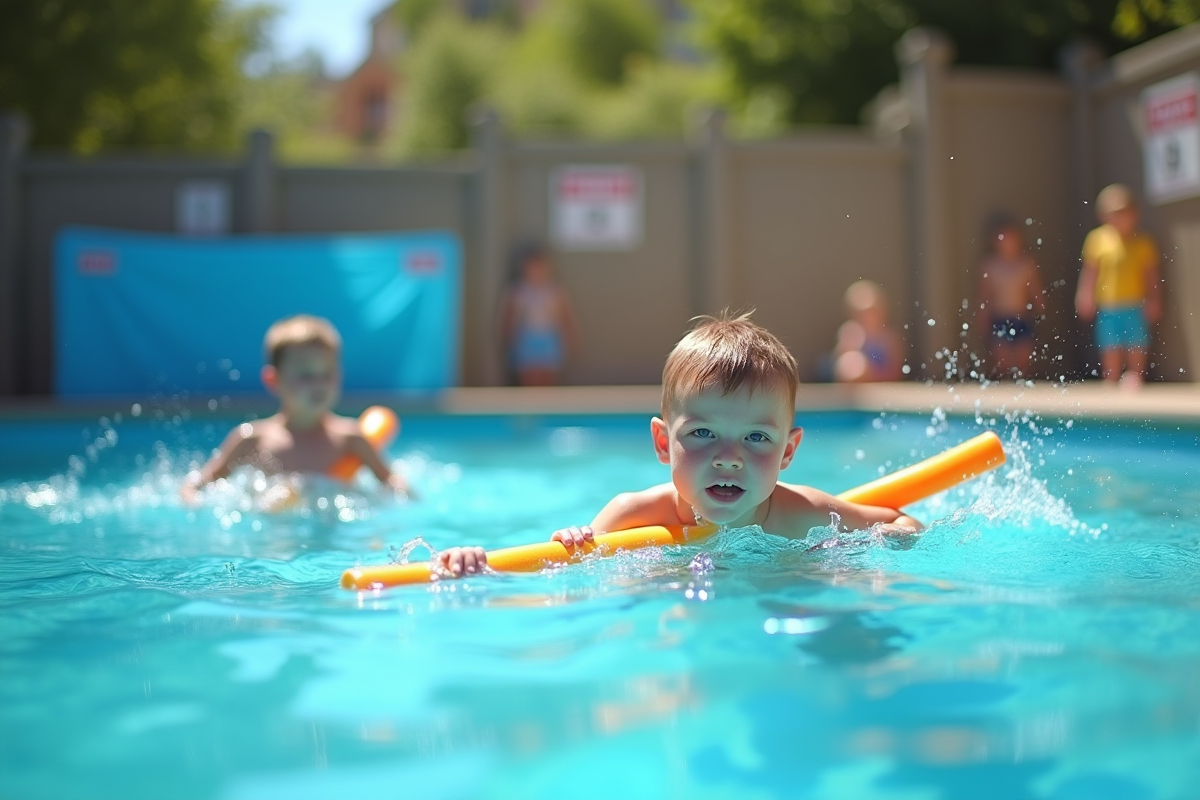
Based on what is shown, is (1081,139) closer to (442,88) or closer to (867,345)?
(867,345)

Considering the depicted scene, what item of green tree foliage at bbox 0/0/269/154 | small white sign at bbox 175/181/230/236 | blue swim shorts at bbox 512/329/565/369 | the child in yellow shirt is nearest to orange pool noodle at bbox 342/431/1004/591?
the child in yellow shirt

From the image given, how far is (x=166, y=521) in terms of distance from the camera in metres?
4.62

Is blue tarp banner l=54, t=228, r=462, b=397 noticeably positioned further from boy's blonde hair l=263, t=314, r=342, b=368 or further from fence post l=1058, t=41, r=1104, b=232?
fence post l=1058, t=41, r=1104, b=232

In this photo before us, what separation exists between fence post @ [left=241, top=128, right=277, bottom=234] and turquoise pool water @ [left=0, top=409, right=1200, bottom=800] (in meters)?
7.43

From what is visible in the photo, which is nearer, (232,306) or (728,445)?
(728,445)

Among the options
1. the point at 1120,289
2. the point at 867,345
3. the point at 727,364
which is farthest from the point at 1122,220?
the point at 727,364

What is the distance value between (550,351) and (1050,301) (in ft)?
15.0

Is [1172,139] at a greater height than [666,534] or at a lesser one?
greater

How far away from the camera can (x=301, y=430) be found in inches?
213

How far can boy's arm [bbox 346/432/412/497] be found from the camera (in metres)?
5.23

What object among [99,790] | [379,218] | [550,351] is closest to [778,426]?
[99,790]

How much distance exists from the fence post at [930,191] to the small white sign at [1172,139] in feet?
6.06

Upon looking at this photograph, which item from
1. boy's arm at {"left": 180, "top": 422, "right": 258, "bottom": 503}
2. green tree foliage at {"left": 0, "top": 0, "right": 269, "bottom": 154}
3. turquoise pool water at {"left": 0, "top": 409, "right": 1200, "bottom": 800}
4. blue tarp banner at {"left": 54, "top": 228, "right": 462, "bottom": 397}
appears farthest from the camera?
green tree foliage at {"left": 0, "top": 0, "right": 269, "bottom": 154}

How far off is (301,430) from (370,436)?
0.34m
